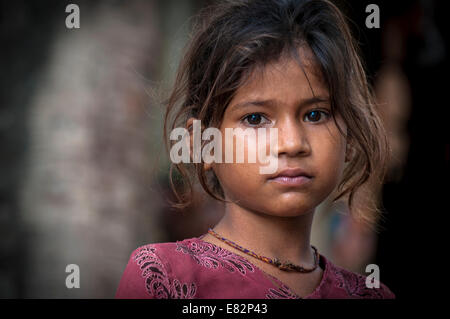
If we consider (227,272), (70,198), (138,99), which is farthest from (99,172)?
(227,272)

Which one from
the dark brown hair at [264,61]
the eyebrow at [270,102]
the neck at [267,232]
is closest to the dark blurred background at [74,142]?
the dark brown hair at [264,61]

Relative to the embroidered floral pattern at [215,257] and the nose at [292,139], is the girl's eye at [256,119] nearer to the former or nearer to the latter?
the nose at [292,139]

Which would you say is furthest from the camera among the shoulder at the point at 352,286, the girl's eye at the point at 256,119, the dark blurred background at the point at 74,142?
the dark blurred background at the point at 74,142

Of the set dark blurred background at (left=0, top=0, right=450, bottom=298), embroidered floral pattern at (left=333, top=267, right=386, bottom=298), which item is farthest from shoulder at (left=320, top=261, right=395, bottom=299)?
dark blurred background at (left=0, top=0, right=450, bottom=298)

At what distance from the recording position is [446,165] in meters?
3.21

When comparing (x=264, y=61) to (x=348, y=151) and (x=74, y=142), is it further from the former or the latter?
(x=74, y=142)

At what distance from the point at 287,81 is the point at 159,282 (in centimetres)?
60

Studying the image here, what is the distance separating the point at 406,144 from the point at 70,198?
2.22 metres

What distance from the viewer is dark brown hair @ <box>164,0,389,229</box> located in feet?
4.49

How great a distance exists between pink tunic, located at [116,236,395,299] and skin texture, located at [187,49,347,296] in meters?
0.05

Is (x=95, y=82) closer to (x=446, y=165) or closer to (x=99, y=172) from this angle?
(x=99, y=172)

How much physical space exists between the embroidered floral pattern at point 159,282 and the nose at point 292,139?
407 millimetres

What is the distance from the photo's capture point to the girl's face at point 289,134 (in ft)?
4.26

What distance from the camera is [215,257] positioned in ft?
4.49
